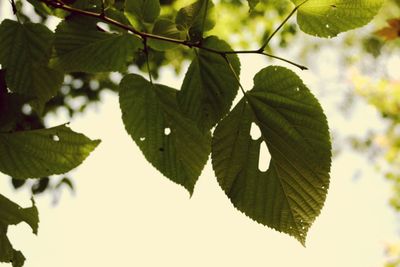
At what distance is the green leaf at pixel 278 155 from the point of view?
82 cm

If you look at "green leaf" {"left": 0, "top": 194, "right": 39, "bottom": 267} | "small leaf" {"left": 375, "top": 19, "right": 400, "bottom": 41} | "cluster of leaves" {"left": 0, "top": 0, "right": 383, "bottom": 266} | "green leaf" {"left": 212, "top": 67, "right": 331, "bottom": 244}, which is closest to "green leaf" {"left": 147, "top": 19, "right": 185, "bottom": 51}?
"cluster of leaves" {"left": 0, "top": 0, "right": 383, "bottom": 266}

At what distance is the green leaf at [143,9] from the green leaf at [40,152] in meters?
0.28

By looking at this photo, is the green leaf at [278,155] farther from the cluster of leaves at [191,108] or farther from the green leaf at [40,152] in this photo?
the green leaf at [40,152]

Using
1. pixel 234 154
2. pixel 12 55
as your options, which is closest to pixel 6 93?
pixel 12 55

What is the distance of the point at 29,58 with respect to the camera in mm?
931

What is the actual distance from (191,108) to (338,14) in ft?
1.12

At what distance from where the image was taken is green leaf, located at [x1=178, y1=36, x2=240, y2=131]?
2.69 ft

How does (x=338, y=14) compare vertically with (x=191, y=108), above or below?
above

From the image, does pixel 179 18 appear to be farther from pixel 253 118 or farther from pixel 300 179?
pixel 300 179

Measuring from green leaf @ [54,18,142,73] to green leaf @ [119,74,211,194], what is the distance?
0.06 meters

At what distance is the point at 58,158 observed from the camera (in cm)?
87

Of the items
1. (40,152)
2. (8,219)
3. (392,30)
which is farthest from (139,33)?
(392,30)

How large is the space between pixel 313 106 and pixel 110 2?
469mm

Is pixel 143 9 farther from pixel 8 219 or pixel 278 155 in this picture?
pixel 8 219
